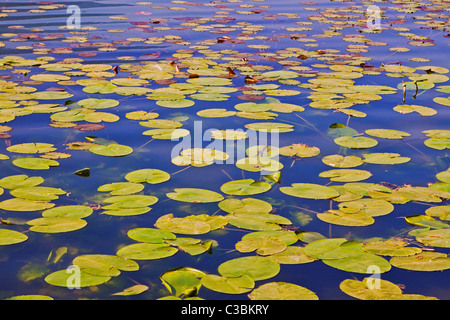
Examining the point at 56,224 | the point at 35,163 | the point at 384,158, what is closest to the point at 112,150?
the point at 35,163

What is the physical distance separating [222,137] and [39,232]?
4.33ft

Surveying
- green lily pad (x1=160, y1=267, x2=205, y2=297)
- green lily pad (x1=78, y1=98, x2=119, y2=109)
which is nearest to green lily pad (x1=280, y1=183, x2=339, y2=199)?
green lily pad (x1=160, y1=267, x2=205, y2=297)

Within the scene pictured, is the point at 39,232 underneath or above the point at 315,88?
underneath

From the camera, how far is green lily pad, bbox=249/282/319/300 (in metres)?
1.82

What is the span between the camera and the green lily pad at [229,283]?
1.86m

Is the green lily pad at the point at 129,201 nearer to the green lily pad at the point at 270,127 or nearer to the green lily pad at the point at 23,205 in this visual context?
the green lily pad at the point at 23,205

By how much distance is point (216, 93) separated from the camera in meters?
4.00

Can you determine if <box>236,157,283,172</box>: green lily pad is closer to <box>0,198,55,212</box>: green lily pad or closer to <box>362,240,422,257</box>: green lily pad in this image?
<box>362,240,422,257</box>: green lily pad

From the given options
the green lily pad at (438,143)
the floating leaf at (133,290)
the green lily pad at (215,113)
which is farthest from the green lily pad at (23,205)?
the green lily pad at (438,143)

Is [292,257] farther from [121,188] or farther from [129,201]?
[121,188]

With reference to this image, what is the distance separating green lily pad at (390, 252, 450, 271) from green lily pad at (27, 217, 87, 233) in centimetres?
127
